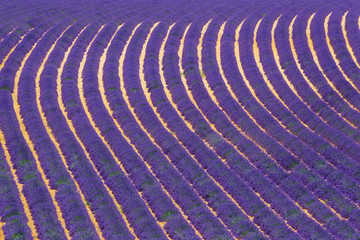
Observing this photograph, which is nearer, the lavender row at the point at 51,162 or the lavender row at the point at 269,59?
the lavender row at the point at 51,162

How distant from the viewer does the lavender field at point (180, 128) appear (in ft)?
38.1

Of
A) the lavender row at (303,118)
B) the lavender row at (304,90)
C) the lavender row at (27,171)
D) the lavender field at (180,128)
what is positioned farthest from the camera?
the lavender row at (304,90)

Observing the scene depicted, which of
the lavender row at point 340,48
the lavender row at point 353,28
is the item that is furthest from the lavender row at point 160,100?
the lavender row at point 353,28

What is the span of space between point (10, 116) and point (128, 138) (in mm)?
4723

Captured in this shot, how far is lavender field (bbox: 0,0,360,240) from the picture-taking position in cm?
1160

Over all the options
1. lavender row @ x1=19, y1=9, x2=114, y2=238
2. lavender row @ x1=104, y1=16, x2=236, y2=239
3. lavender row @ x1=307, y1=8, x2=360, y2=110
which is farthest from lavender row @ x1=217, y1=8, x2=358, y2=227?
lavender row @ x1=19, y1=9, x2=114, y2=238

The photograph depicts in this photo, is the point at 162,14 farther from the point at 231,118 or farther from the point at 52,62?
the point at 231,118

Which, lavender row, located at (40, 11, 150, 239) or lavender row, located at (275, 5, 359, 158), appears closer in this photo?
lavender row, located at (40, 11, 150, 239)

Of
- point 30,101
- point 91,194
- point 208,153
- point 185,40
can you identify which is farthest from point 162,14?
point 91,194

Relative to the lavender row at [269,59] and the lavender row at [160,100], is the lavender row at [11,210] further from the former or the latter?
the lavender row at [269,59]

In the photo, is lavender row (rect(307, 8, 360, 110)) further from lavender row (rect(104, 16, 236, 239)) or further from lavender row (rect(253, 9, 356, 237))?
lavender row (rect(104, 16, 236, 239))

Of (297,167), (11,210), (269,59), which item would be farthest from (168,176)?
(269,59)

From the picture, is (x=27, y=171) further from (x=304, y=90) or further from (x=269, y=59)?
(x=269, y=59)

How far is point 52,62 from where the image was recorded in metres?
20.6
